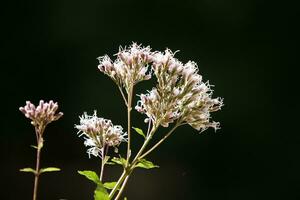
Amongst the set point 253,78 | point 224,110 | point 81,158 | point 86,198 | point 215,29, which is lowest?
point 86,198

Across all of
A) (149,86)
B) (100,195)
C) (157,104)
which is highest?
(149,86)

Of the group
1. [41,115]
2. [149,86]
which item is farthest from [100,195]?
[149,86]

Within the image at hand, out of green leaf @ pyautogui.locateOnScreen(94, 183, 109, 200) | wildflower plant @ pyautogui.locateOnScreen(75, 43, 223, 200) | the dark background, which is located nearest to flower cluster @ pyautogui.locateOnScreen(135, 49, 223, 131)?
wildflower plant @ pyautogui.locateOnScreen(75, 43, 223, 200)

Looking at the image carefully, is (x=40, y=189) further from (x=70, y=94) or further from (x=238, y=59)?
(x=238, y=59)

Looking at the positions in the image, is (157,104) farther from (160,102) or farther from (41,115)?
(41,115)

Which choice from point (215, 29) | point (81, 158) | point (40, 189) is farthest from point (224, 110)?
point (40, 189)

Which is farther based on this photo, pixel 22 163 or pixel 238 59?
pixel 238 59

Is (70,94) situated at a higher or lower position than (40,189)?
higher

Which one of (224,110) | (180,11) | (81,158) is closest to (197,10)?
(180,11)
